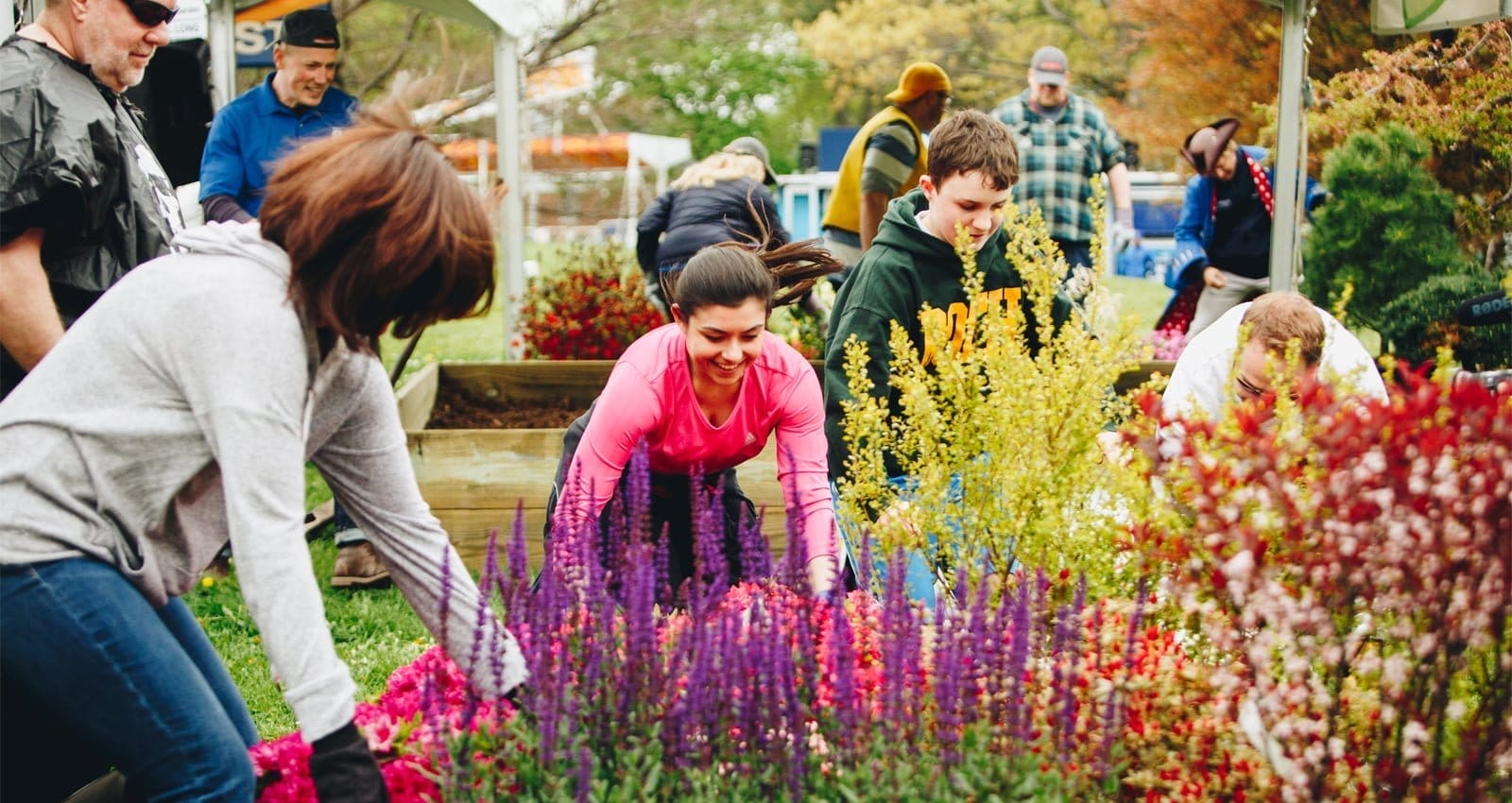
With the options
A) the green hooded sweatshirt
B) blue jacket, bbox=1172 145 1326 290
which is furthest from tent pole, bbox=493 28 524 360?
the green hooded sweatshirt

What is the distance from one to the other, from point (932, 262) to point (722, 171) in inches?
94.0

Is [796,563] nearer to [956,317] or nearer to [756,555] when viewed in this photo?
[756,555]

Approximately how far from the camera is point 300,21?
588 cm

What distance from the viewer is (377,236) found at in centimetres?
216

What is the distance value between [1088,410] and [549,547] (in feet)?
3.79

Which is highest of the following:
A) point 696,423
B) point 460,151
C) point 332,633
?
point 460,151

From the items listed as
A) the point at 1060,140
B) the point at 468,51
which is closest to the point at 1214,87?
the point at 1060,140

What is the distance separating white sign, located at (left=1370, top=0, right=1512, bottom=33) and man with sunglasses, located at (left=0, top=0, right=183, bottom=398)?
5292 millimetres

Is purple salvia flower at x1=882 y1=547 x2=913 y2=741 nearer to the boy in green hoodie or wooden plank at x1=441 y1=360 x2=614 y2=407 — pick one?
the boy in green hoodie

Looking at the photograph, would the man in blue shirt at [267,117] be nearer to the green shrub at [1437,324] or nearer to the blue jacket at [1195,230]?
the blue jacket at [1195,230]

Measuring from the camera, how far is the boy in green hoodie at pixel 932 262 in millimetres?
4121

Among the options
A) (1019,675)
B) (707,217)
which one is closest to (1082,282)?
(1019,675)

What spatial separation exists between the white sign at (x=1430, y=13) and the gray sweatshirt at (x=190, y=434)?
18.3 feet

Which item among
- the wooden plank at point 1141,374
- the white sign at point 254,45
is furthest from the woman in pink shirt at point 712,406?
the white sign at point 254,45
